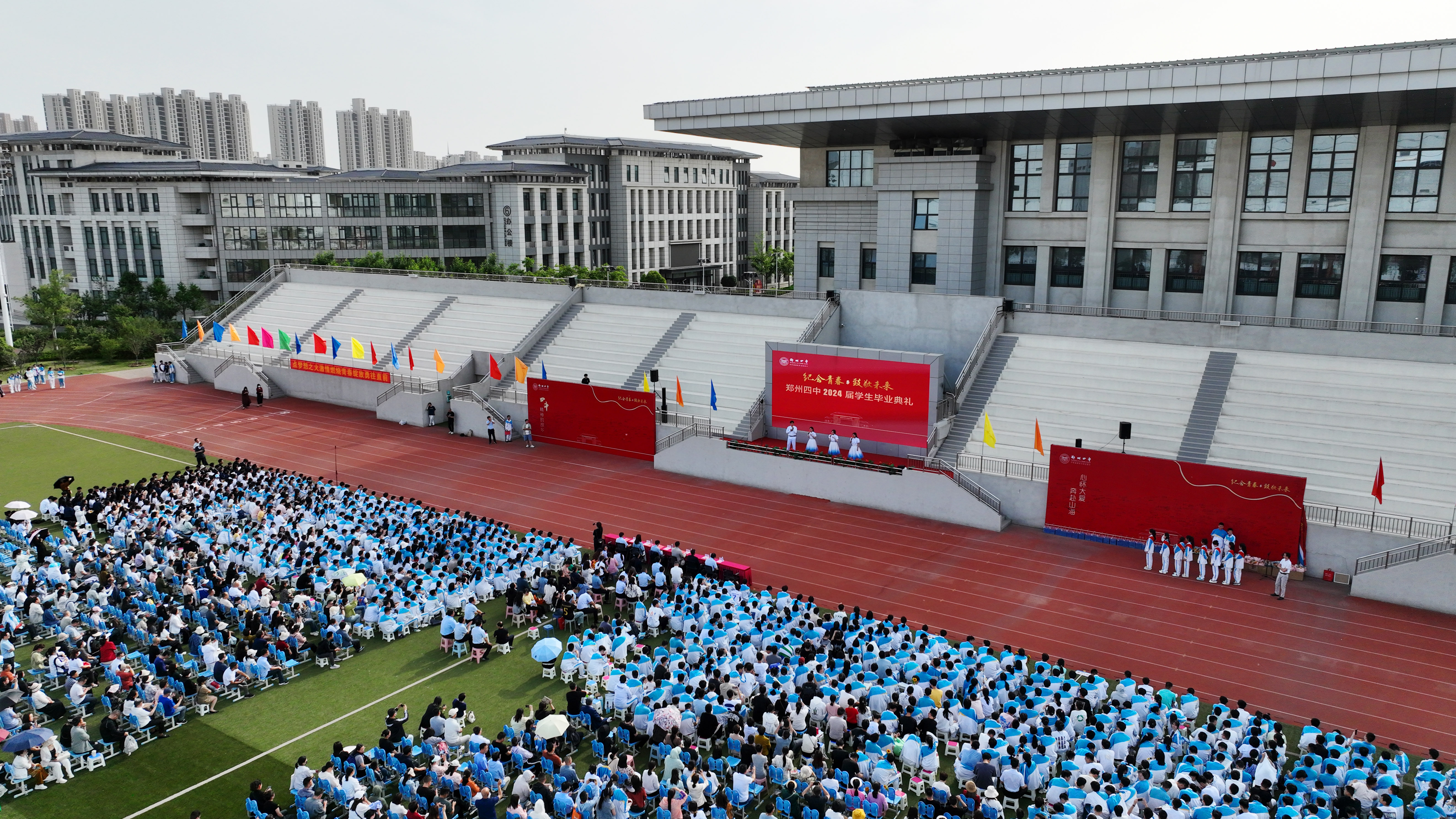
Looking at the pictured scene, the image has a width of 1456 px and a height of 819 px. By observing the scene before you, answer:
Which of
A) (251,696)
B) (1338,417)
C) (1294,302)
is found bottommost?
(251,696)

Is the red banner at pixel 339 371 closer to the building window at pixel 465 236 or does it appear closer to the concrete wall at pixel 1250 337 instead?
the concrete wall at pixel 1250 337

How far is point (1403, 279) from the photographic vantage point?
1227 inches

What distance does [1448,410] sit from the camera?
26.1 meters

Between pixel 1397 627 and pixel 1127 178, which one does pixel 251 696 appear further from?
pixel 1127 178

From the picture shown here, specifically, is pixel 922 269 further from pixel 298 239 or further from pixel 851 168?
pixel 298 239

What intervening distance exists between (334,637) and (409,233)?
63.6 meters

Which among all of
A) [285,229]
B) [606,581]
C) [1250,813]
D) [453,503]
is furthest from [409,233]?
[1250,813]

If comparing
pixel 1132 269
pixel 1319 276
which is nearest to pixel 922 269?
pixel 1132 269

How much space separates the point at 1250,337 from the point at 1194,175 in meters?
7.11

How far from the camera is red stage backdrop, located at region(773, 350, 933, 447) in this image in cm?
3008

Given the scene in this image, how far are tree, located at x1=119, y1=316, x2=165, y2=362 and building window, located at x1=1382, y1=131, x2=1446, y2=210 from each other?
2389 inches

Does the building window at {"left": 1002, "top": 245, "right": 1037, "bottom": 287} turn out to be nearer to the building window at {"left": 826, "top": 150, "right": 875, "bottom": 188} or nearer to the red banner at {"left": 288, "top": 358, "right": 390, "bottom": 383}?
the building window at {"left": 826, "top": 150, "right": 875, "bottom": 188}

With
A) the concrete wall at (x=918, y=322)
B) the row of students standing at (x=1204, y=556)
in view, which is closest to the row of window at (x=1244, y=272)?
the concrete wall at (x=918, y=322)

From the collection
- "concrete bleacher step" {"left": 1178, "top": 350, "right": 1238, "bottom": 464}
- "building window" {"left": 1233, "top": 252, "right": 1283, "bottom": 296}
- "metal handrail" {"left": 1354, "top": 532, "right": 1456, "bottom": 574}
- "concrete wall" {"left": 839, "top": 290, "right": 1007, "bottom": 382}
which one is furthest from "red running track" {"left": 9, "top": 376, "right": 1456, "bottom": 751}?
"building window" {"left": 1233, "top": 252, "right": 1283, "bottom": 296}
